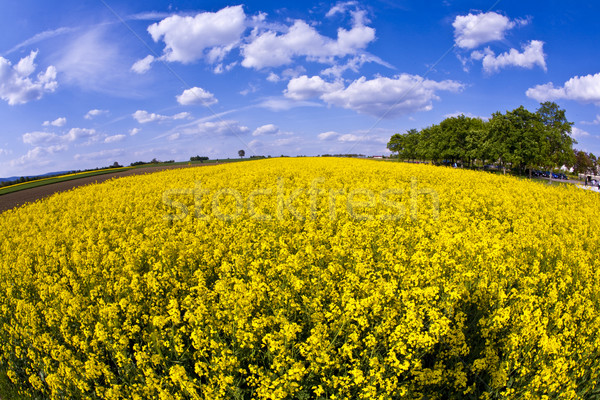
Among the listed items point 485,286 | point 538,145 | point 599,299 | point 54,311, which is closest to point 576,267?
point 599,299

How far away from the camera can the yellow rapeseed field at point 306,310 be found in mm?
3732

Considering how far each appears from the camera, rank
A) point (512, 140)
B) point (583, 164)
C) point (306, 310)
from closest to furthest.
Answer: point (306, 310)
point (512, 140)
point (583, 164)

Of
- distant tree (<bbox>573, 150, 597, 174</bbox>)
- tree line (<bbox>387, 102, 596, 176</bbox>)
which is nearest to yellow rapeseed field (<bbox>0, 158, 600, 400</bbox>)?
tree line (<bbox>387, 102, 596, 176</bbox>)

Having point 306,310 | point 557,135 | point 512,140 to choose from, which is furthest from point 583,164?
point 306,310

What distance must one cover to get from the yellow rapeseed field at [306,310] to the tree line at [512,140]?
40.9 metres

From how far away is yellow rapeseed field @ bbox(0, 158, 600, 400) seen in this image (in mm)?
3732

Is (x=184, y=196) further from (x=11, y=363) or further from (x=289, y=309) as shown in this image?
(x=289, y=309)

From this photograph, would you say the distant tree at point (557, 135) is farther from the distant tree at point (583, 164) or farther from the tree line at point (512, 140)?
the distant tree at point (583, 164)

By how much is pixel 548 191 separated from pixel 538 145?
37.2 meters

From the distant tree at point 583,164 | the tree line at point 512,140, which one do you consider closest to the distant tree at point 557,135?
the tree line at point 512,140

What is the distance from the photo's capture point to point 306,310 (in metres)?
4.60

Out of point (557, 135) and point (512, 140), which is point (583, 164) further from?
point (512, 140)

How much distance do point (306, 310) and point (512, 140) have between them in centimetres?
5155

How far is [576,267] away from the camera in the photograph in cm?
622
